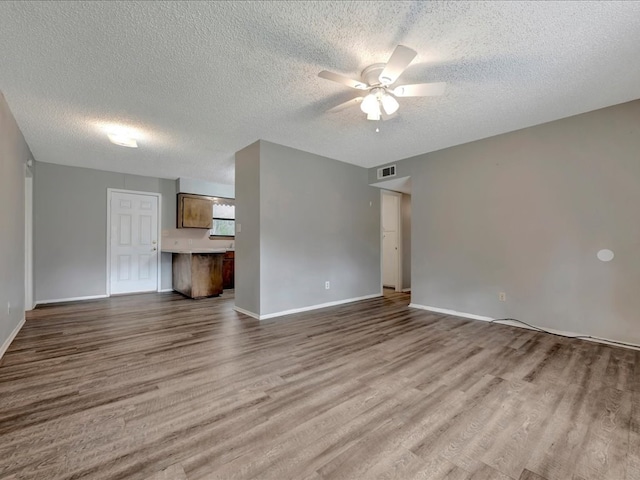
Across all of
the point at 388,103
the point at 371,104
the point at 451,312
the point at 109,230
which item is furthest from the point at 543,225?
the point at 109,230

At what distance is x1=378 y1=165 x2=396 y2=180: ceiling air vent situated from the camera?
5000mm

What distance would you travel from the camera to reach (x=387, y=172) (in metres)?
5.10

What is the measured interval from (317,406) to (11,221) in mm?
3702

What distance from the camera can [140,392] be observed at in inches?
79.4

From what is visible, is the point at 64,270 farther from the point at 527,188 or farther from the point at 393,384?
the point at 527,188

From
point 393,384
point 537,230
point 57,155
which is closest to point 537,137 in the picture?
point 537,230

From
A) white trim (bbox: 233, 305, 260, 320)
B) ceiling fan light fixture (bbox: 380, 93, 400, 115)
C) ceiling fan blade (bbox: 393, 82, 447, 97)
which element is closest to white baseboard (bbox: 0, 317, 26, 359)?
white trim (bbox: 233, 305, 260, 320)

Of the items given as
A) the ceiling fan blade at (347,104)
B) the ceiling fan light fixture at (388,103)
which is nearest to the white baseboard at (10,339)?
the ceiling fan blade at (347,104)

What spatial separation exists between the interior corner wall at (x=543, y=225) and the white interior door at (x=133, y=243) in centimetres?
550

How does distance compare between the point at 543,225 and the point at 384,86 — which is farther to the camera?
the point at 543,225

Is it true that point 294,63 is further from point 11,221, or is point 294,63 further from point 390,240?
point 390,240

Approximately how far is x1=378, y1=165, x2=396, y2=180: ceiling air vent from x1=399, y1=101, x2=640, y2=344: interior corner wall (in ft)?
1.92

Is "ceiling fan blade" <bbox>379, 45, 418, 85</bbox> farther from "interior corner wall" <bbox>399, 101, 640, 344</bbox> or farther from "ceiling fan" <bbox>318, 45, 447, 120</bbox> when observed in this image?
"interior corner wall" <bbox>399, 101, 640, 344</bbox>

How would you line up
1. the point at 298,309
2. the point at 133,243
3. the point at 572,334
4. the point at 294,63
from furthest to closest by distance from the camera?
the point at 133,243 < the point at 298,309 < the point at 572,334 < the point at 294,63
